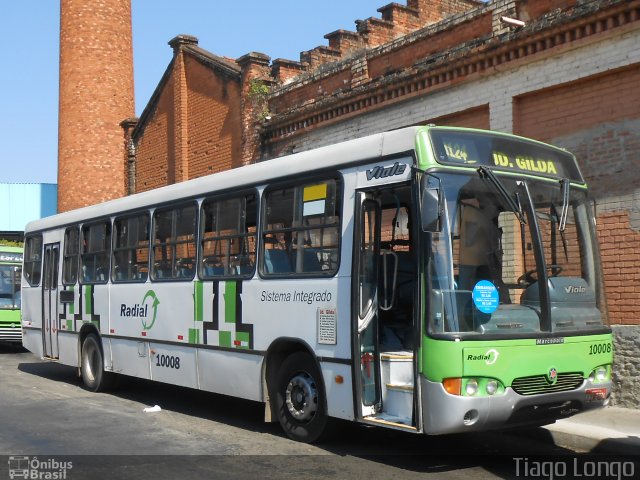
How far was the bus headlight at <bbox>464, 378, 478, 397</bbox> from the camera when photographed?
6852 millimetres

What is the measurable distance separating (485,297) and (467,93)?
6.34m

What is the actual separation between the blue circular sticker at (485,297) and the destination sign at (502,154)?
1.09m

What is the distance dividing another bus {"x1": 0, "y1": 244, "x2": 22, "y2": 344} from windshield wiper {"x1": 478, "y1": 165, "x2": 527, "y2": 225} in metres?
15.8

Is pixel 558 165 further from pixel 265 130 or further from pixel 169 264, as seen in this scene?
pixel 265 130

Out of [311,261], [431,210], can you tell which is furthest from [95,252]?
[431,210]

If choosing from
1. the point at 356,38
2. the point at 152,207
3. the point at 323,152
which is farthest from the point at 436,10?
the point at 323,152

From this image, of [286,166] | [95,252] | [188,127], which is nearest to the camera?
[286,166]

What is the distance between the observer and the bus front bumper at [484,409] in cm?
682

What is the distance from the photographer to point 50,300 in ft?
47.8

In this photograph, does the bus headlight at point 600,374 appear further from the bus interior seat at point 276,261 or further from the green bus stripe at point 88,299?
the green bus stripe at point 88,299

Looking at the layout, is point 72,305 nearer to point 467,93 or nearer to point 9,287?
point 467,93

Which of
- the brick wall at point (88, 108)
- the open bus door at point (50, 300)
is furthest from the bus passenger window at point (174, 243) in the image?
the brick wall at point (88, 108)

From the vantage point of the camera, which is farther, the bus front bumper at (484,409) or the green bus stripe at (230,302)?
the green bus stripe at (230,302)

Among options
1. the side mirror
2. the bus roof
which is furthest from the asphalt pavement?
the bus roof
